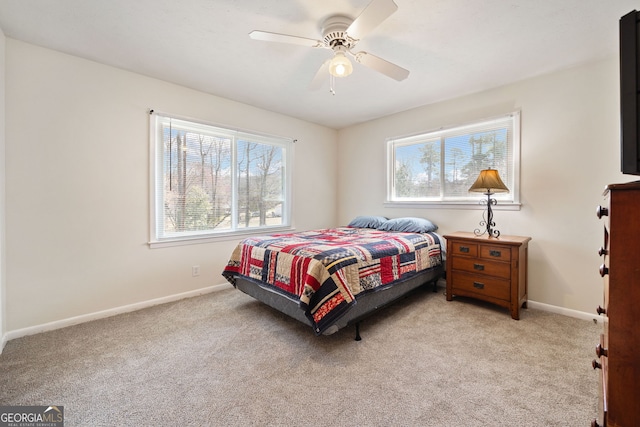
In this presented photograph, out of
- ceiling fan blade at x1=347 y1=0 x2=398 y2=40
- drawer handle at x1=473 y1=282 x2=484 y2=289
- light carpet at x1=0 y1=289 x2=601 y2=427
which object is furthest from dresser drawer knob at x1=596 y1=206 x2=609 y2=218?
drawer handle at x1=473 y1=282 x2=484 y2=289

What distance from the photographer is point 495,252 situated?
2602 millimetres

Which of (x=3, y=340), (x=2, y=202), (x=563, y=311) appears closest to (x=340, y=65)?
(x=2, y=202)

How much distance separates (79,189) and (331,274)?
244 centimetres

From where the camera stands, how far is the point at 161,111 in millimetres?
2873

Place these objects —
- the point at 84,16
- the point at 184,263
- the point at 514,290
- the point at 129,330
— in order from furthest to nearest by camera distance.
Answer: the point at 184,263, the point at 514,290, the point at 129,330, the point at 84,16

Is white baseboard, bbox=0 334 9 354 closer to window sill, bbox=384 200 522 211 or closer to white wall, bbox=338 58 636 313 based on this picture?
window sill, bbox=384 200 522 211

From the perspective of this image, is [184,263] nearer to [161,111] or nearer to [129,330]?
[129,330]

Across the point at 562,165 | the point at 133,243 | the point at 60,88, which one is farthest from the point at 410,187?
the point at 60,88

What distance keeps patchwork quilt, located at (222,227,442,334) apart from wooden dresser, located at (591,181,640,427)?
4.32ft

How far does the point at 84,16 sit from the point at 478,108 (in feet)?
12.5

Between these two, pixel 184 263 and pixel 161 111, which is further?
pixel 184 263

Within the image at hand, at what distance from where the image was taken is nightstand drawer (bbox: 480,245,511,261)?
2522mm

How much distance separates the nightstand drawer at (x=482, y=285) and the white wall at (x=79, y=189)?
9.85 ft

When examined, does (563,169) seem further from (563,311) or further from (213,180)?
(213,180)
